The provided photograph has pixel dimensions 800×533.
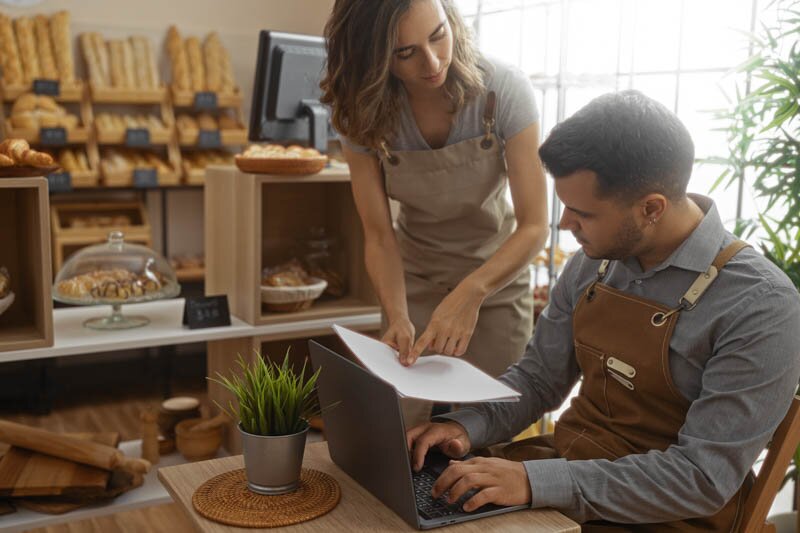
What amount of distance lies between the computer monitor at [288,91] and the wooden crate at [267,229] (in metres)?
0.17

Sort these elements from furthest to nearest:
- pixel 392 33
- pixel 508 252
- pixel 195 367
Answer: pixel 195 367 → pixel 508 252 → pixel 392 33

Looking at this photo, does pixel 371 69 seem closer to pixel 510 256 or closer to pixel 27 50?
pixel 510 256

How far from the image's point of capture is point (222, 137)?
15.7ft

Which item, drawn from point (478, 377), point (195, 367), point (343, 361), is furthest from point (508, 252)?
point (195, 367)

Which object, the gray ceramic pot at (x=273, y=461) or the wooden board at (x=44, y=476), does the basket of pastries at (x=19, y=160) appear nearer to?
the wooden board at (x=44, y=476)

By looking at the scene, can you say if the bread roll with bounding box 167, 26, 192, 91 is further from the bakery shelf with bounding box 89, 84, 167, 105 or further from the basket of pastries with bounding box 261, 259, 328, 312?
the basket of pastries with bounding box 261, 259, 328, 312

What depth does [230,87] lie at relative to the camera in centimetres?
494

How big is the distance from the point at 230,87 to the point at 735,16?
9.85 ft

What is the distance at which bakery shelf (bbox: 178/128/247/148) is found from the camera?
4711 mm

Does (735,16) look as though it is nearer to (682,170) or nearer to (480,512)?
(682,170)

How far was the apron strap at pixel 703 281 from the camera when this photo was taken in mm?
1335

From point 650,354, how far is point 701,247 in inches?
7.6

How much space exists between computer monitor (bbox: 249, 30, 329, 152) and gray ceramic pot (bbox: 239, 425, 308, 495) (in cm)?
159

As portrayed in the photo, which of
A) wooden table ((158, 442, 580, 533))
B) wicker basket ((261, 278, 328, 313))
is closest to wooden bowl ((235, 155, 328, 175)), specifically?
wicker basket ((261, 278, 328, 313))
